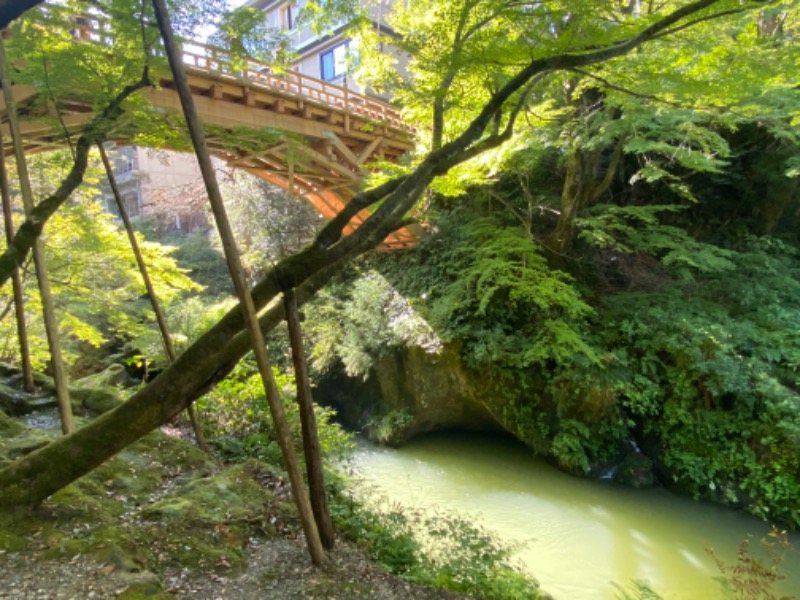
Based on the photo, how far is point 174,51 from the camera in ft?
9.04

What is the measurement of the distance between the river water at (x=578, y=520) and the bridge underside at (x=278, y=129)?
439 cm

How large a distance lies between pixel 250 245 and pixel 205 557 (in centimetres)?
1132

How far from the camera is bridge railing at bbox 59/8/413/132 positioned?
4293 millimetres

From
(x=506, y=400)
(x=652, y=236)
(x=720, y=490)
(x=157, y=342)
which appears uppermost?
(x=652, y=236)

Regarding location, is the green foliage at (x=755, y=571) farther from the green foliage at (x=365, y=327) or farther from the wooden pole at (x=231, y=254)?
the green foliage at (x=365, y=327)

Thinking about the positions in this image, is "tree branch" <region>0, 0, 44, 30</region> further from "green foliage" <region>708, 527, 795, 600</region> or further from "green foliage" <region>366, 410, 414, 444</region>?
"green foliage" <region>366, 410, 414, 444</region>

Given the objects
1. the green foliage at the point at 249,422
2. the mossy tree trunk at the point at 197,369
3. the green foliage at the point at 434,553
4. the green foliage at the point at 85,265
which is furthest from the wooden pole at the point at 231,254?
the green foliage at the point at 85,265

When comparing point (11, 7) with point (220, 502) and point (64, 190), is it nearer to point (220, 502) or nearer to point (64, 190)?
point (64, 190)

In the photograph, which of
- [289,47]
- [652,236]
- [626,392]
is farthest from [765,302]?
[289,47]

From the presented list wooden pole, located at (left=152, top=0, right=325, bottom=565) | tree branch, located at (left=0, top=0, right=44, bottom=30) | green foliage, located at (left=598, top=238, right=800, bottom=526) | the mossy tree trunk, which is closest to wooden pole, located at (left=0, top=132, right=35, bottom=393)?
the mossy tree trunk

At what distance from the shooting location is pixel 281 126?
8781 millimetres

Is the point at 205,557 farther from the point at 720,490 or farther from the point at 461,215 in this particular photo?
the point at 461,215

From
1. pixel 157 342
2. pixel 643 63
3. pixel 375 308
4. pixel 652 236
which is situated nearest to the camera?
pixel 643 63

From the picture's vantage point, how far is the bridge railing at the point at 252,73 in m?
4.29
